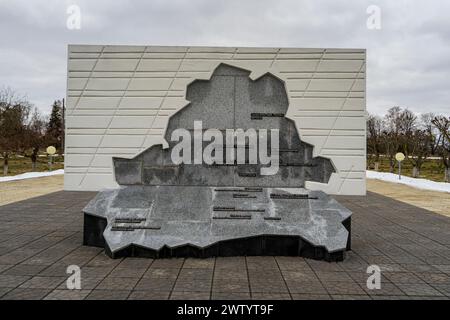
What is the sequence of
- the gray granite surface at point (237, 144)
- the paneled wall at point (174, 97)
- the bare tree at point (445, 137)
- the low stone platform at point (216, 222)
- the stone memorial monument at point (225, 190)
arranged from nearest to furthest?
the low stone platform at point (216, 222)
the stone memorial monument at point (225, 190)
the gray granite surface at point (237, 144)
the paneled wall at point (174, 97)
the bare tree at point (445, 137)

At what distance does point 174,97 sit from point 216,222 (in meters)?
11.0

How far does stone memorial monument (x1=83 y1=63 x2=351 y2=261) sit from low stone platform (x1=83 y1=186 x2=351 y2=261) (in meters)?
0.02

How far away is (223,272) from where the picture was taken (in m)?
5.80

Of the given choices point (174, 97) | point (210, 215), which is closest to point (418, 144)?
point (174, 97)

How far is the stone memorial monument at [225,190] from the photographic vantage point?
6.73 meters

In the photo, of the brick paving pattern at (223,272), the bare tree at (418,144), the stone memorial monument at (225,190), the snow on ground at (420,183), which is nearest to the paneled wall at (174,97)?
the snow on ground at (420,183)

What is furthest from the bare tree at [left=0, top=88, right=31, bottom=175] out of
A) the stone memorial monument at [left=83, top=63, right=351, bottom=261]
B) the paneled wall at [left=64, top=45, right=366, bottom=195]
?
the stone memorial monument at [left=83, top=63, right=351, bottom=261]

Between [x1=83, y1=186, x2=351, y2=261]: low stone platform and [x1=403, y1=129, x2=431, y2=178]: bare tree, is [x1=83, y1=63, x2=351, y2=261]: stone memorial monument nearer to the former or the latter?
[x1=83, y1=186, x2=351, y2=261]: low stone platform

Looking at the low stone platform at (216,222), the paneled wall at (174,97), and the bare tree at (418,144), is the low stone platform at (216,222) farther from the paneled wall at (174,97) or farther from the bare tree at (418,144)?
the bare tree at (418,144)

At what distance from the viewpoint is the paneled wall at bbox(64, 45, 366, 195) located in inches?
669

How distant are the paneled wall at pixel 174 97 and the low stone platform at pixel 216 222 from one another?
387 inches
